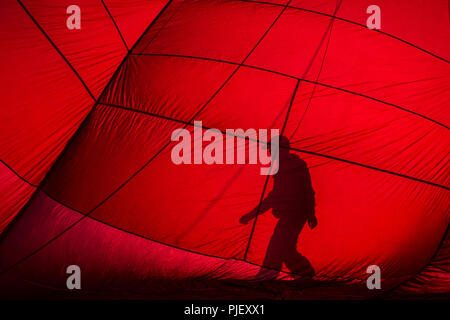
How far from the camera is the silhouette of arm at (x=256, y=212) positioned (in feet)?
10.3

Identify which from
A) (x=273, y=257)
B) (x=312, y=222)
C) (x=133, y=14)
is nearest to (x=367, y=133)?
(x=312, y=222)

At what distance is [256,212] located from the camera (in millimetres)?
3137

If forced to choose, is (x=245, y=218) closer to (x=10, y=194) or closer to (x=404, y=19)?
(x=10, y=194)

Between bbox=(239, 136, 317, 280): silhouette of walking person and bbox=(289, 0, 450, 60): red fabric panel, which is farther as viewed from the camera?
bbox=(289, 0, 450, 60): red fabric panel

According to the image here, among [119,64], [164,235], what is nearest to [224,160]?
[164,235]

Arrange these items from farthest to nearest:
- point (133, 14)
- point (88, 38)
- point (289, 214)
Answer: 1. point (133, 14)
2. point (88, 38)
3. point (289, 214)

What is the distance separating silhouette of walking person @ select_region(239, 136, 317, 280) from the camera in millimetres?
3104

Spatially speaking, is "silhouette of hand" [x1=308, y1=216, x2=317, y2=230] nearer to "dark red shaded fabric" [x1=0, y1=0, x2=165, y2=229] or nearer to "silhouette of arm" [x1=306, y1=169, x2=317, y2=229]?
"silhouette of arm" [x1=306, y1=169, x2=317, y2=229]

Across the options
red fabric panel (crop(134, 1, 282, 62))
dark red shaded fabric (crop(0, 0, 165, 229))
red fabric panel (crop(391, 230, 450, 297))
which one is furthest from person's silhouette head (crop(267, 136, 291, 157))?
dark red shaded fabric (crop(0, 0, 165, 229))

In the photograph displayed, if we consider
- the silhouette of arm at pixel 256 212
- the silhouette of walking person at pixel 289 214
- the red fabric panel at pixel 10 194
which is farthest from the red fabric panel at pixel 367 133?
the red fabric panel at pixel 10 194

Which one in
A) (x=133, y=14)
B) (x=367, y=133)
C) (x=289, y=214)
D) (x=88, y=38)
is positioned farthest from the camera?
(x=133, y=14)

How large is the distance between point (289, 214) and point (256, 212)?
229 millimetres

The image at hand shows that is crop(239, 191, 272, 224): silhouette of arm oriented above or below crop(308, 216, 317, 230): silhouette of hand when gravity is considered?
above

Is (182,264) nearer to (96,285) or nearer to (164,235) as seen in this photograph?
(164,235)
